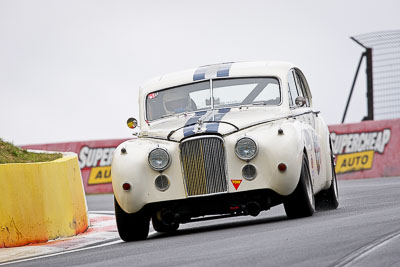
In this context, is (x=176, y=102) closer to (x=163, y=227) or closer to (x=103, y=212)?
(x=163, y=227)

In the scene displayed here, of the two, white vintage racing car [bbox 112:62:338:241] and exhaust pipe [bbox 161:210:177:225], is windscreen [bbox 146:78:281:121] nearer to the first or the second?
white vintage racing car [bbox 112:62:338:241]

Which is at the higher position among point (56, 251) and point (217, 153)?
point (217, 153)

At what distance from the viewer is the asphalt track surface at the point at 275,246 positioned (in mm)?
6520

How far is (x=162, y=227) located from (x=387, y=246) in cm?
→ 458

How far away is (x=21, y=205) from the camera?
10.6 m

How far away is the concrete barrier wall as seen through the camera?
1051 centimetres

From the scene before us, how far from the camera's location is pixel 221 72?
11203 millimetres

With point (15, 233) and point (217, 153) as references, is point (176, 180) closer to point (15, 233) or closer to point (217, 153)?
point (217, 153)

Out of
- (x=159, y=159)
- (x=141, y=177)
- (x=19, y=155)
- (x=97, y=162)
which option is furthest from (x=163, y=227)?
(x=97, y=162)

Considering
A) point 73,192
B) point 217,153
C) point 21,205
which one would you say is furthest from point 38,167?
point 217,153

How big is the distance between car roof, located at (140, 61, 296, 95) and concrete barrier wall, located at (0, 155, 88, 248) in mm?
1525

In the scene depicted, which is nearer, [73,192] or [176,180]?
[176,180]

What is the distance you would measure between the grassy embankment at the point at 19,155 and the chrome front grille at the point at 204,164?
11.4 ft

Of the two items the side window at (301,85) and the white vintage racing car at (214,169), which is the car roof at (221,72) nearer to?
the side window at (301,85)
